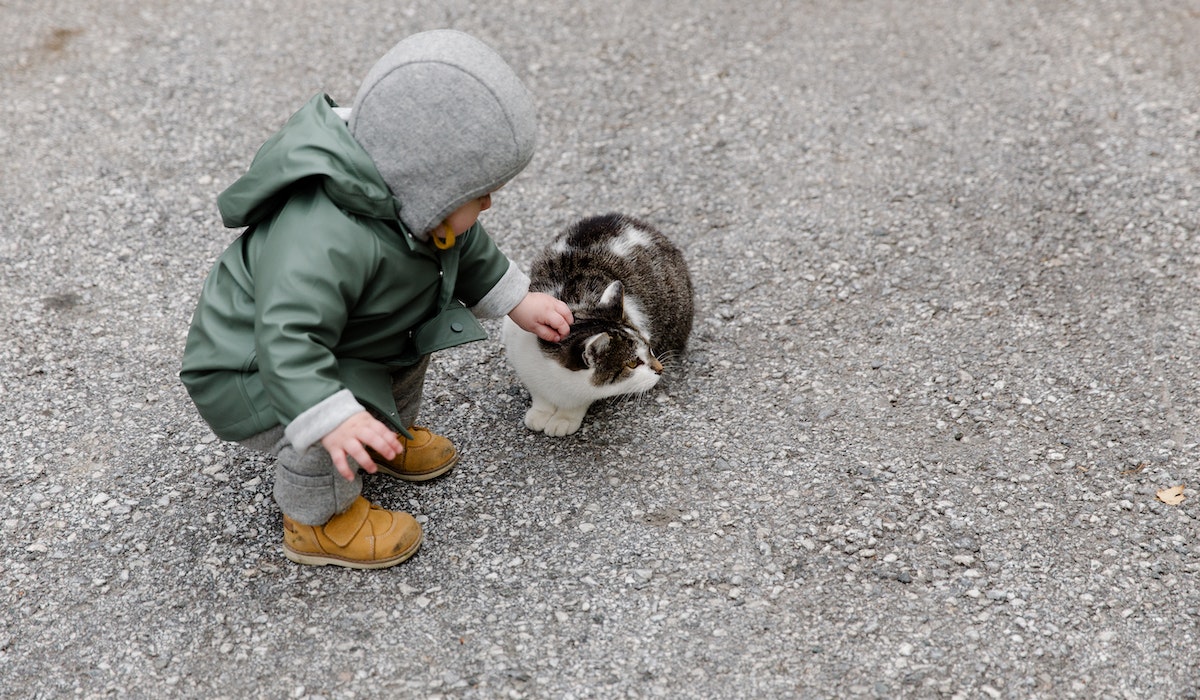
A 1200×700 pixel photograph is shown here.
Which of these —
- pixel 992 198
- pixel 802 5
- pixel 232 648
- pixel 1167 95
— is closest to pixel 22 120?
pixel 232 648

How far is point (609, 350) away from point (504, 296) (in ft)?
1.34

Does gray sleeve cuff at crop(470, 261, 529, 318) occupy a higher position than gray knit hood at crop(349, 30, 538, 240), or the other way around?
gray knit hood at crop(349, 30, 538, 240)

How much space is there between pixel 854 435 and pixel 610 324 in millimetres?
873

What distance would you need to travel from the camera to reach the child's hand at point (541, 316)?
3.04m

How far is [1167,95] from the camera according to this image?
4.95 metres

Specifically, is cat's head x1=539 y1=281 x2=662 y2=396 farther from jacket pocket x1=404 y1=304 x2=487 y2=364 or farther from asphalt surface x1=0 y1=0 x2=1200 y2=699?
jacket pocket x1=404 y1=304 x2=487 y2=364

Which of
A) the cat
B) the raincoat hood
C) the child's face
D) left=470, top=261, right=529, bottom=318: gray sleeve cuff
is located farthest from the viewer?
the cat

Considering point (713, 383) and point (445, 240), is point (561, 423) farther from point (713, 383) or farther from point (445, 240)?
point (445, 240)

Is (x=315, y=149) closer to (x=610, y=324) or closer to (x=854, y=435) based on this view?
(x=610, y=324)

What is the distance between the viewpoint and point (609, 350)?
3.19 metres

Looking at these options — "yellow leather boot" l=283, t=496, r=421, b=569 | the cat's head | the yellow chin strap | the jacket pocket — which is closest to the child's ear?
the cat's head

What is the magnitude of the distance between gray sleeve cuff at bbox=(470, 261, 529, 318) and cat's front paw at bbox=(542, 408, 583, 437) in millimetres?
495

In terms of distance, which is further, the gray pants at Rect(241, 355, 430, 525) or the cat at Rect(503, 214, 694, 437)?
the cat at Rect(503, 214, 694, 437)

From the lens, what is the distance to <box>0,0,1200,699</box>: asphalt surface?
2.61 metres
